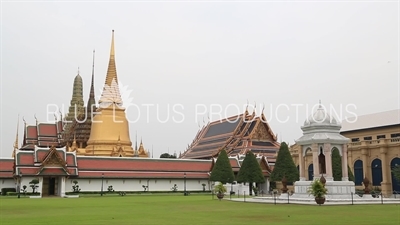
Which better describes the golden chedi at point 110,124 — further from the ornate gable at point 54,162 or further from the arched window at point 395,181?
the arched window at point 395,181

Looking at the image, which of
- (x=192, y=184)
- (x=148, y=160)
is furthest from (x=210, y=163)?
(x=148, y=160)

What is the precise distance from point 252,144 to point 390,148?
89.6 feet

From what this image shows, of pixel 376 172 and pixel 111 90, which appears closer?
pixel 376 172

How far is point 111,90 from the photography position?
6912 centimetres

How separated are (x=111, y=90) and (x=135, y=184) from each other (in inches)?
831

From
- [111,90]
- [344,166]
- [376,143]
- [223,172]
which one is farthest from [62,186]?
[376,143]

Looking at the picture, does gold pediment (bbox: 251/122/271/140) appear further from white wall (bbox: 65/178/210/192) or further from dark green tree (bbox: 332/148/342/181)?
dark green tree (bbox: 332/148/342/181)

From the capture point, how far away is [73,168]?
160 ft

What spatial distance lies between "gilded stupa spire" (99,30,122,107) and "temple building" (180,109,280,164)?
16.5 meters

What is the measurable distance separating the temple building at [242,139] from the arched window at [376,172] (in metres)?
21.5

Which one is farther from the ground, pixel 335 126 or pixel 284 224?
pixel 335 126

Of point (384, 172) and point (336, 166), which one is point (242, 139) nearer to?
point (384, 172)

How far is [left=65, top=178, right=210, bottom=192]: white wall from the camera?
49.3 meters

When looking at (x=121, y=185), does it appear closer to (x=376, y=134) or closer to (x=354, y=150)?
(x=354, y=150)
